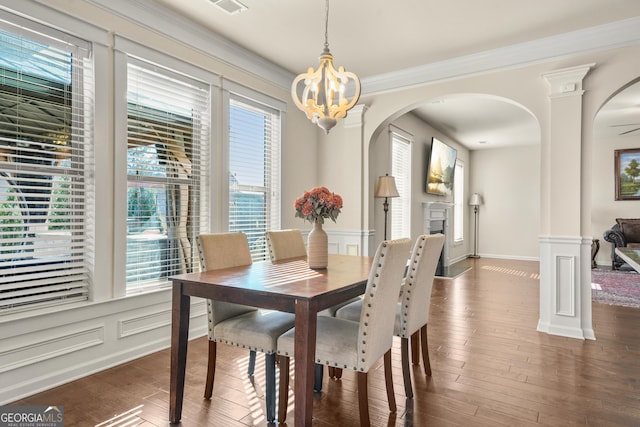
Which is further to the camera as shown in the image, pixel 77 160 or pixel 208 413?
pixel 77 160

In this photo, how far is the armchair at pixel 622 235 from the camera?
23.6 ft

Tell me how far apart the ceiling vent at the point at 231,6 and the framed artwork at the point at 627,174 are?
28.0ft

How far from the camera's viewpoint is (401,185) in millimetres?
6109

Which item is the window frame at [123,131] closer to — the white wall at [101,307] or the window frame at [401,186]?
the white wall at [101,307]

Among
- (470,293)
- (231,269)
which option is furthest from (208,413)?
(470,293)

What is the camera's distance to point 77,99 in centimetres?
260

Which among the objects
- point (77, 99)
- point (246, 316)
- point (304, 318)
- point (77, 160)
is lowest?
point (246, 316)

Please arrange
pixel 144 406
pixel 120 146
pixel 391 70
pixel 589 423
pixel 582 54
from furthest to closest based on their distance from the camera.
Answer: pixel 391 70
pixel 582 54
pixel 120 146
pixel 144 406
pixel 589 423

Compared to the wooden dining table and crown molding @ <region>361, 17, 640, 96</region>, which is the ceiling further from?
the wooden dining table

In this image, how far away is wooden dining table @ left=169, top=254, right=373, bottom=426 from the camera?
168 cm

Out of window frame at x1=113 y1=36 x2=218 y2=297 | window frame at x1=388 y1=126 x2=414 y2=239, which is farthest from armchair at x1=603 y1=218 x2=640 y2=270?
window frame at x1=113 y1=36 x2=218 y2=297

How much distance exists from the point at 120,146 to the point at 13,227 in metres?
0.88

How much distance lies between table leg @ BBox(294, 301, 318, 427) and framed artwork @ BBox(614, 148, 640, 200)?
896cm

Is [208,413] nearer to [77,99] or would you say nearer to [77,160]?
[77,160]
